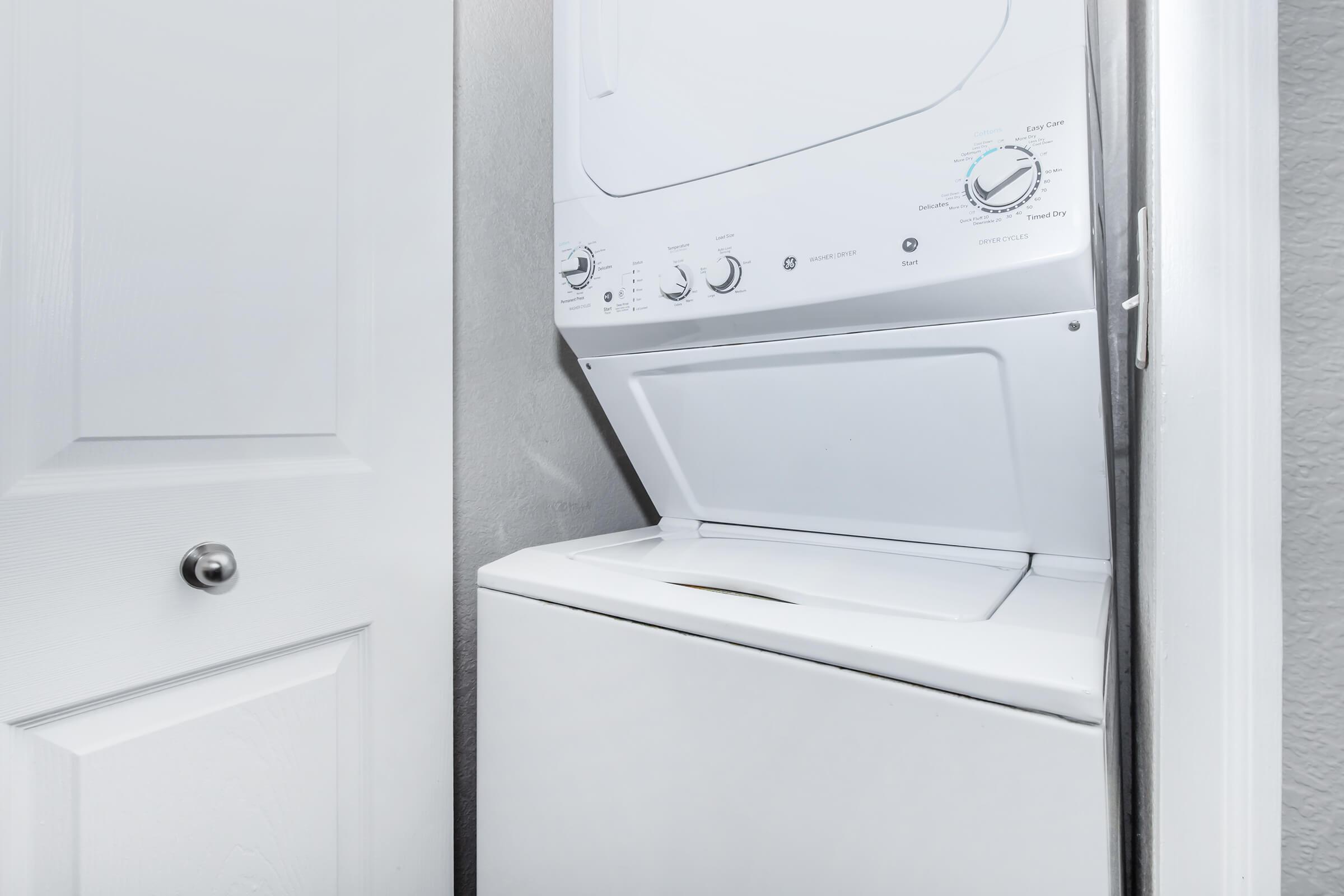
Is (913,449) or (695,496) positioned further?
(695,496)

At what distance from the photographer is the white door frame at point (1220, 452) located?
27 centimetres

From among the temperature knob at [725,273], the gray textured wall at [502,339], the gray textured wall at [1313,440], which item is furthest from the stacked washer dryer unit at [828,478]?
the gray textured wall at [1313,440]

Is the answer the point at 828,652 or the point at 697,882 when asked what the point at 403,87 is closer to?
the point at 828,652

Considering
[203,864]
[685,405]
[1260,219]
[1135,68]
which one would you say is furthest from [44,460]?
[1135,68]

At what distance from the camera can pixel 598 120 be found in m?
1.01

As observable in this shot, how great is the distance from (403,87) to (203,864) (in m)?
0.98

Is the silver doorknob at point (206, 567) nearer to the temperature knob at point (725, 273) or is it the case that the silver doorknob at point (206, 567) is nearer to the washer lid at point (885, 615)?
the washer lid at point (885, 615)

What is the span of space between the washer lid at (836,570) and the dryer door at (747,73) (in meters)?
0.51

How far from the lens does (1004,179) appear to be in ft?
2.30

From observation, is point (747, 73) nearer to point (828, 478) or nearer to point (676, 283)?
point (676, 283)

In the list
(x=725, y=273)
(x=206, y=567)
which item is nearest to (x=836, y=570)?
(x=725, y=273)

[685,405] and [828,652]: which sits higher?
[685,405]

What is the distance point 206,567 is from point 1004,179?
0.93 meters

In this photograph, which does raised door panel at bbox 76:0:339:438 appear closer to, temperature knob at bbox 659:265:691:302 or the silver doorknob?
the silver doorknob
